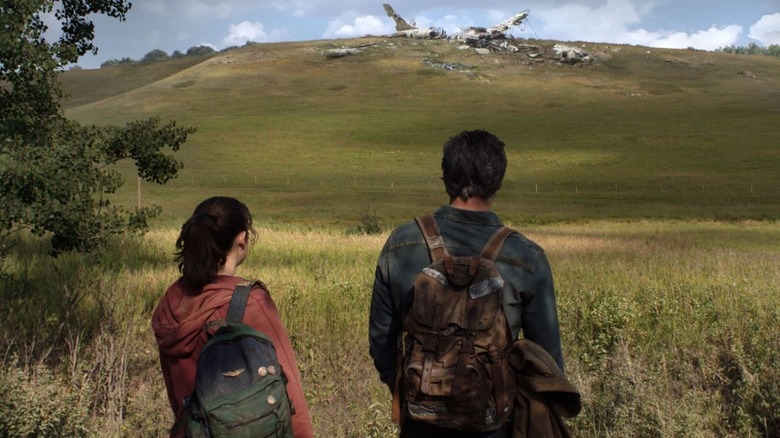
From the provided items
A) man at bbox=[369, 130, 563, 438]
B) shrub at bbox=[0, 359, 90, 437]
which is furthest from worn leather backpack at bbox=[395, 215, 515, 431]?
shrub at bbox=[0, 359, 90, 437]

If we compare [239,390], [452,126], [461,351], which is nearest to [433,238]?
[461,351]

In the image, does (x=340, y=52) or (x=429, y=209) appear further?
(x=340, y=52)

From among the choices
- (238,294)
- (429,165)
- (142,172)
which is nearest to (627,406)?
(238,294)

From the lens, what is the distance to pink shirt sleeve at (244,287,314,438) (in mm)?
2760

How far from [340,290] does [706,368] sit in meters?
5.30

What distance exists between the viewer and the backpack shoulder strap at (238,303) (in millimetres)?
2738

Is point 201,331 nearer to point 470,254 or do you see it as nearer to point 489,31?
point 470,254

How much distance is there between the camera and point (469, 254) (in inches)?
120

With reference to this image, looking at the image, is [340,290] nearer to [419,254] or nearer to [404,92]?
[419,254]

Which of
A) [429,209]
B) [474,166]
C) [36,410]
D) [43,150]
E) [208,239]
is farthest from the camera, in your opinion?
[429,209]

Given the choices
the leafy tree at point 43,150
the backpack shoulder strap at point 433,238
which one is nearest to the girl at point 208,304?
the backpack shoulder strap at point 433,238

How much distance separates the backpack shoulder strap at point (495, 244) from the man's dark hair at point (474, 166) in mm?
200

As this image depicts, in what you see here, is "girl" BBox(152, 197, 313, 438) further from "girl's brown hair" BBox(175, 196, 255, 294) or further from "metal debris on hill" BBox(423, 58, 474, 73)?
"metal debris on hill" BBox(423, 58, 474, 73)

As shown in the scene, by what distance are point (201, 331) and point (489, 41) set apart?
5784 inches
